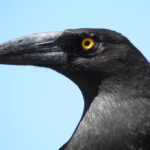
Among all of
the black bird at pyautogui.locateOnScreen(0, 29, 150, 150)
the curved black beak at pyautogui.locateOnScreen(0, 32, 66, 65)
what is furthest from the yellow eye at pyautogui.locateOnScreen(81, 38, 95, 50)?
the curved black beak at pyautogui.locateOnScreen(0, 32, 66, 65)

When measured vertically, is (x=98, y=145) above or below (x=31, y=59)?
below

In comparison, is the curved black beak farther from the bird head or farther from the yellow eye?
the yellow eye

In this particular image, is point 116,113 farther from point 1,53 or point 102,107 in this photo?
point 1,53

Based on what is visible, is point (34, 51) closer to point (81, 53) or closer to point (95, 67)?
point (81, 53)

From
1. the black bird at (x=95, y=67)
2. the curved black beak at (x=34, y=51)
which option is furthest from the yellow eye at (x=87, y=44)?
the curved black beak at (x=34, y=51)

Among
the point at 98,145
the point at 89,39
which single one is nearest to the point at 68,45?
the point at 89,39

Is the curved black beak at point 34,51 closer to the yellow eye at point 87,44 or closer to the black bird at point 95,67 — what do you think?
the black bird at point 95,67

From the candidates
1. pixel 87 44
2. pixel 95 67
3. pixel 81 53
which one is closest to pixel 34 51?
pixel 81 53
